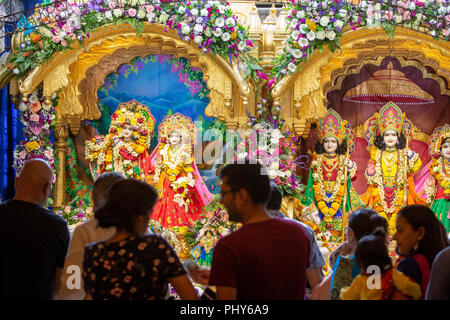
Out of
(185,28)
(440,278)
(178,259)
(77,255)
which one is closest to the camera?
(178,259)

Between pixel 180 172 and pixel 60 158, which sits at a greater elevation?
pixel 60 158

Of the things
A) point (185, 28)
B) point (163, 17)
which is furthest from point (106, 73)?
point (185, 28)

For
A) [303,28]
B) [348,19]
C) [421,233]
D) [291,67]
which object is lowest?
[421,233]

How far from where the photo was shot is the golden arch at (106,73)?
798 centimetres

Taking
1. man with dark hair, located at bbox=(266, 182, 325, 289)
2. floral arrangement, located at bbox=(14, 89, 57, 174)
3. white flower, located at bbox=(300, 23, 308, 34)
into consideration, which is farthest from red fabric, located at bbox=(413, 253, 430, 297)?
floral arrangement, located at bbox=(14, 89, 57, 174)

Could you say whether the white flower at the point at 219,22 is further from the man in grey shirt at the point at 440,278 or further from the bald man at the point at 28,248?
the man in grey shirt at the point at 440,278

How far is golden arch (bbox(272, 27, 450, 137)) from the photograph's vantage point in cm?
792

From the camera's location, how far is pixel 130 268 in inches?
118

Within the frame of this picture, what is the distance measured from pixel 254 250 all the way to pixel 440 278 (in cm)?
98

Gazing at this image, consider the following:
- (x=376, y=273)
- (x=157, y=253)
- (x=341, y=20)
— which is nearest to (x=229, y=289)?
(x=157, y=253)

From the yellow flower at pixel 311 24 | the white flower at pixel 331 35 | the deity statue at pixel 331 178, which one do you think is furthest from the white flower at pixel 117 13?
the deity statue at pixel 331 178

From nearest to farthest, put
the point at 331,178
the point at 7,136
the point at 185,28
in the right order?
the point at 185,28 → the point at 331,178 → the point at 7,136

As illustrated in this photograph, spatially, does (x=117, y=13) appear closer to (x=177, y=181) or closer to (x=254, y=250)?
(x=177, y=181)

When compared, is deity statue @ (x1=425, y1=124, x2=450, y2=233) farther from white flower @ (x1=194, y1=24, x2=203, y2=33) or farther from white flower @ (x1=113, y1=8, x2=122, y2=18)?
white flower @ (x1=113, y1=8, x2=122, y2=18)
